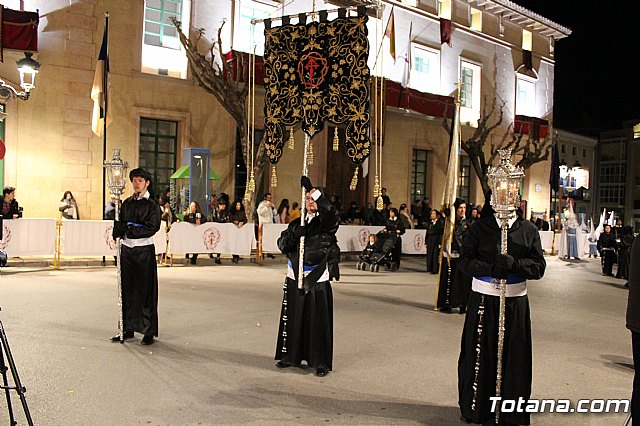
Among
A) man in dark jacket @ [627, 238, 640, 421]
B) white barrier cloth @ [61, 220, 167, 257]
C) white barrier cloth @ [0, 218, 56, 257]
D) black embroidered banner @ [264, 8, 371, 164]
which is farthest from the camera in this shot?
white barrier cloth @ [61, 220, 167, 257]

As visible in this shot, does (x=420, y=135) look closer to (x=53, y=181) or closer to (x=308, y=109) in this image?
(x=53, y=181)

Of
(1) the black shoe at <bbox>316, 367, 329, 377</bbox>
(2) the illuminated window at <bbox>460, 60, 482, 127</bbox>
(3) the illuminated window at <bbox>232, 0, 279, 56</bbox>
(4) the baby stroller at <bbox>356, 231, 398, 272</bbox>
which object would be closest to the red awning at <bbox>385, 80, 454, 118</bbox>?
(2) the illuminated window at <bbox>460, 60, 482, 127</bbox>

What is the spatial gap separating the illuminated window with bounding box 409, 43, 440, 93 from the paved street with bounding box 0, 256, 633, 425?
1752 cm

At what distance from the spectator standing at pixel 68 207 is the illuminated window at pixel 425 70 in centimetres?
1639

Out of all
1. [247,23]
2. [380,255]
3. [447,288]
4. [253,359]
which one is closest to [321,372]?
[253,359]

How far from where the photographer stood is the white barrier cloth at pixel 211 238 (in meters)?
15.7

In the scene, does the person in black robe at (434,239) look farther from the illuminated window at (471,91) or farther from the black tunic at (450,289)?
the illuminated window at (471,91)

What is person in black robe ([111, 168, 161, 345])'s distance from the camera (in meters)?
7.42

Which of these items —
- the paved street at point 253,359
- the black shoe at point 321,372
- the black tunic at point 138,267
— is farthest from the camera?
the black tunic at point 138,267

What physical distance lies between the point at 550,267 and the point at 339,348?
15.2 metres

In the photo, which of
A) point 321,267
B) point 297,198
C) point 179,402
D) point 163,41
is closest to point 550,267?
point 297,198

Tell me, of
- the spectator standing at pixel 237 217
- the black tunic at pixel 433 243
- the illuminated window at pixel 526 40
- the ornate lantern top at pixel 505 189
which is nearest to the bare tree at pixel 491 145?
the illuminated window at pixel 526 40

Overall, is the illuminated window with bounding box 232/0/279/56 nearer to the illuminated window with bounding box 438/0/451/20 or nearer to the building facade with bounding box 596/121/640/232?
the illuminated window with bounding box 438/0/451/20

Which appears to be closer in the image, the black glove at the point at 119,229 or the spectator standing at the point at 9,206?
the black glove at the point at 119,229
